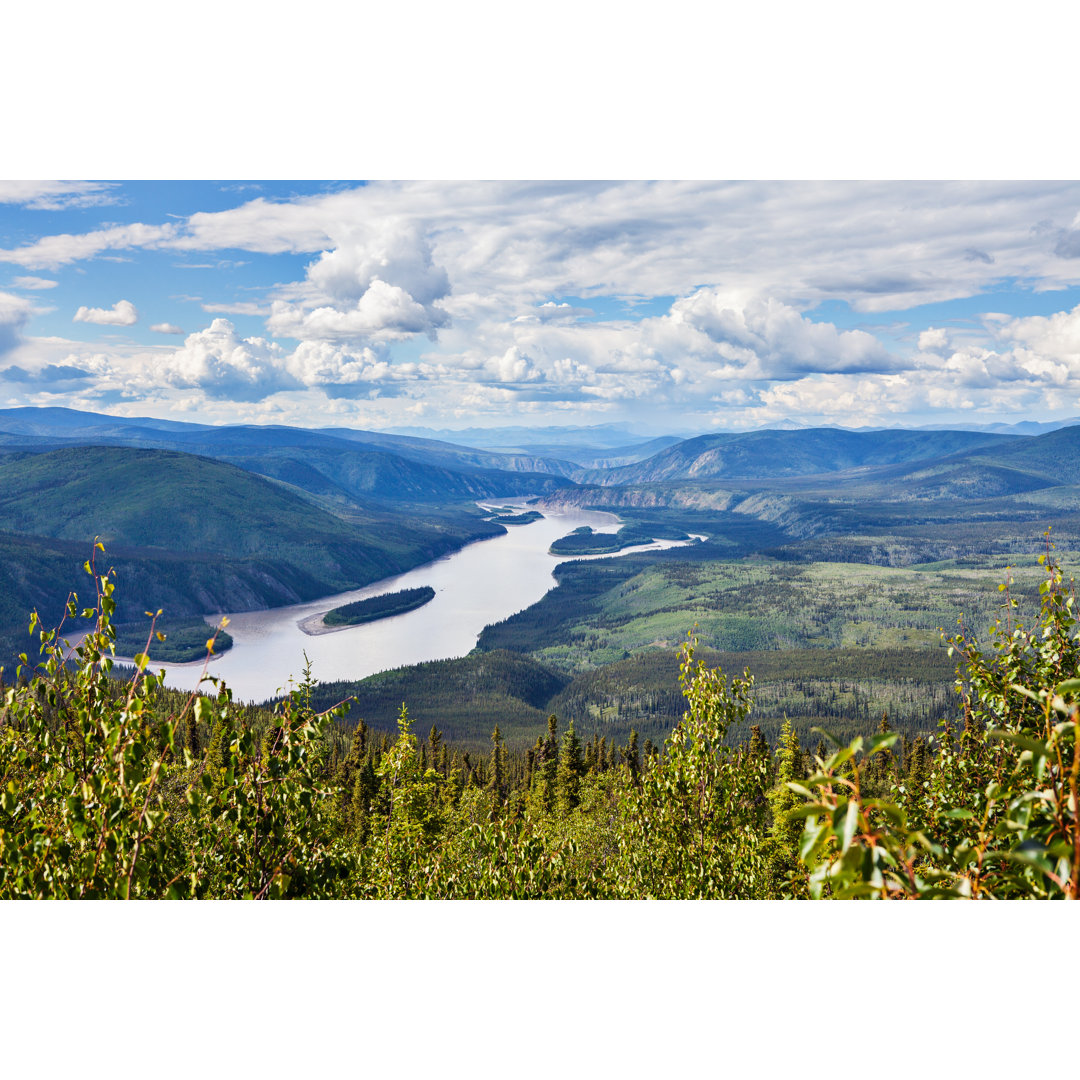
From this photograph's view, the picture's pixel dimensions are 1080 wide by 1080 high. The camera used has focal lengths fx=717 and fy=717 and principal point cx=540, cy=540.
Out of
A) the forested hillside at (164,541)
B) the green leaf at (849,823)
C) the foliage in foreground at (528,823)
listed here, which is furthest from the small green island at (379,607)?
the green leaf at (849,823)

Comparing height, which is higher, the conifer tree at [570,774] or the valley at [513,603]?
the conifer tree at [570,774]

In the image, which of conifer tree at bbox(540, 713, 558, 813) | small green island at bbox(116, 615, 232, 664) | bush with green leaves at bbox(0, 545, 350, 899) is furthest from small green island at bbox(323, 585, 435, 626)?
bush with green leaves at bbox(0, 545, 350, 899)

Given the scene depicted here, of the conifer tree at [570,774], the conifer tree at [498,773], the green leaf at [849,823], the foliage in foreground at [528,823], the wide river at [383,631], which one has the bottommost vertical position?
the wide river at [383,631]

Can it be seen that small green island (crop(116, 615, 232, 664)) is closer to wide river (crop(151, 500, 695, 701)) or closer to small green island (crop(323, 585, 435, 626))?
wide river (crop(151, 500, 695, 701))

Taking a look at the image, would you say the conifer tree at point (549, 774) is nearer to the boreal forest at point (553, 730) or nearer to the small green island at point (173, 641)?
the boreal forest at point (553, 730)

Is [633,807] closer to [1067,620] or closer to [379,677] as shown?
[1067,620]

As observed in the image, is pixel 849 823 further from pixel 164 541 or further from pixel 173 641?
pixel 164 541

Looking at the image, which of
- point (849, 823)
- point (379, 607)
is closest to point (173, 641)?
point (379, 607)
